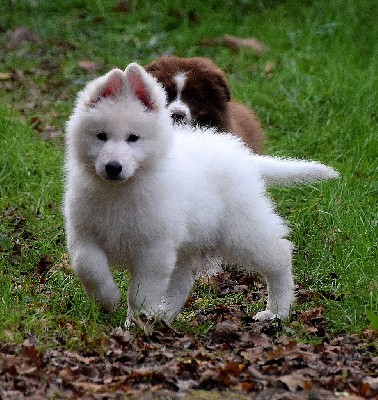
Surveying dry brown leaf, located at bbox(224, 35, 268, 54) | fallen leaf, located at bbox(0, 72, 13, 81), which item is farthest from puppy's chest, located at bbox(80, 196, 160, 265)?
dry brown leaf, located at bbox(224, 35, 268, 54)

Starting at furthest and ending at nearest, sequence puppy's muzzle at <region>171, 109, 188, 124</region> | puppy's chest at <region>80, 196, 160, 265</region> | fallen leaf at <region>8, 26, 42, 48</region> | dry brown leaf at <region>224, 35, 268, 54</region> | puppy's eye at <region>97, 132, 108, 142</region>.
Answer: fallen leaf at <region>8, 26, 42, 48</region> → dry brown leaf at <region>224, 35, 268, 54</region> → puppy's muzzle at <region>171, 109, 188, 124</region> → puppy's chest at <region>80, 196, 160, 265</region> → puppy's eye at <region>97, 132, 108, 142</region>

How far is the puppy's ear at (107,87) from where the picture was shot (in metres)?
5.21

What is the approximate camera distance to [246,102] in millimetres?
9742

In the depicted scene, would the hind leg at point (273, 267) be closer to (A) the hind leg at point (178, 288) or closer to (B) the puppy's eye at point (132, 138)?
(A) the hind leg at point (178, 288)

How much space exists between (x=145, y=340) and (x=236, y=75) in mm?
6312

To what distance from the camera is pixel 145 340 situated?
197 inches

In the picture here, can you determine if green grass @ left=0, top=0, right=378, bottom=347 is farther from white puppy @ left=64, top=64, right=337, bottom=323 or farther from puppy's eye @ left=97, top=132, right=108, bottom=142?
puppy's eye @ left=97, top=132, right=108, bottom=142

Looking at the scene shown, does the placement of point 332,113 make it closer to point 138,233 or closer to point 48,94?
point 48,94

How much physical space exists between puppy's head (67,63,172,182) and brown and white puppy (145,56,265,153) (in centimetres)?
211

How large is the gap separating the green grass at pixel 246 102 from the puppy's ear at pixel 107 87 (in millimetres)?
1072

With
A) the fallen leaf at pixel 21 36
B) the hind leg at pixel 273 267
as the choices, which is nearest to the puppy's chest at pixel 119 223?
the hind leg at pixel 273 267

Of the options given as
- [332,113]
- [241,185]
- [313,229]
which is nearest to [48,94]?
[332,113]

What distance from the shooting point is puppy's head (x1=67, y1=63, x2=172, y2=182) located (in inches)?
200

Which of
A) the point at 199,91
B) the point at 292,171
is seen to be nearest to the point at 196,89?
the point at 199,91
